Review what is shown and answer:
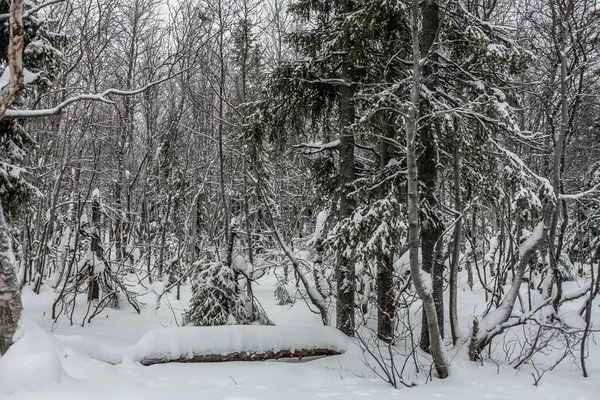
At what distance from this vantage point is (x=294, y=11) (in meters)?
7.86

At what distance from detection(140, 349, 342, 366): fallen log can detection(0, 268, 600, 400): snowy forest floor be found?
0.11 meters

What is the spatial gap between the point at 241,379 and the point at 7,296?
3047 mm

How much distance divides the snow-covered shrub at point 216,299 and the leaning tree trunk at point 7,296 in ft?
11.2

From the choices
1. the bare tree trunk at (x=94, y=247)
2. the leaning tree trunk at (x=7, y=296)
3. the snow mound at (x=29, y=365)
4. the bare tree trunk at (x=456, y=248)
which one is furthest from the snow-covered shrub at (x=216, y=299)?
the bare tree trunk at (x=456, y=248)

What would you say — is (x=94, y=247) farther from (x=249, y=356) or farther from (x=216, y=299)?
(x=249, y=356)

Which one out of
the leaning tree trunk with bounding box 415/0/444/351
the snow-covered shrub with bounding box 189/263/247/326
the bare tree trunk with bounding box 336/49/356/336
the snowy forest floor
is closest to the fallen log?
the snowy forest floor

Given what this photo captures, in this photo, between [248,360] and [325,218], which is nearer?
[248,360]

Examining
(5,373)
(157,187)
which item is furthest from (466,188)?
(157,187)

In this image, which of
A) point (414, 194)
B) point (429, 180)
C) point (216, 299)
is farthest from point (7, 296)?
point (429, 180)

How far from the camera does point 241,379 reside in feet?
17.3

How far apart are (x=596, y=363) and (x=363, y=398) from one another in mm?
4653

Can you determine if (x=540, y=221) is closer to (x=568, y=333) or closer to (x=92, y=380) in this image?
(x=568, y=333)

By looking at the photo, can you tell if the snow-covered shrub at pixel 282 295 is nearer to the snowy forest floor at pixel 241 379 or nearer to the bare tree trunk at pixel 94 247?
the bare tree trunk at pixel 94 247

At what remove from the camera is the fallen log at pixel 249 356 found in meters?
5.80
